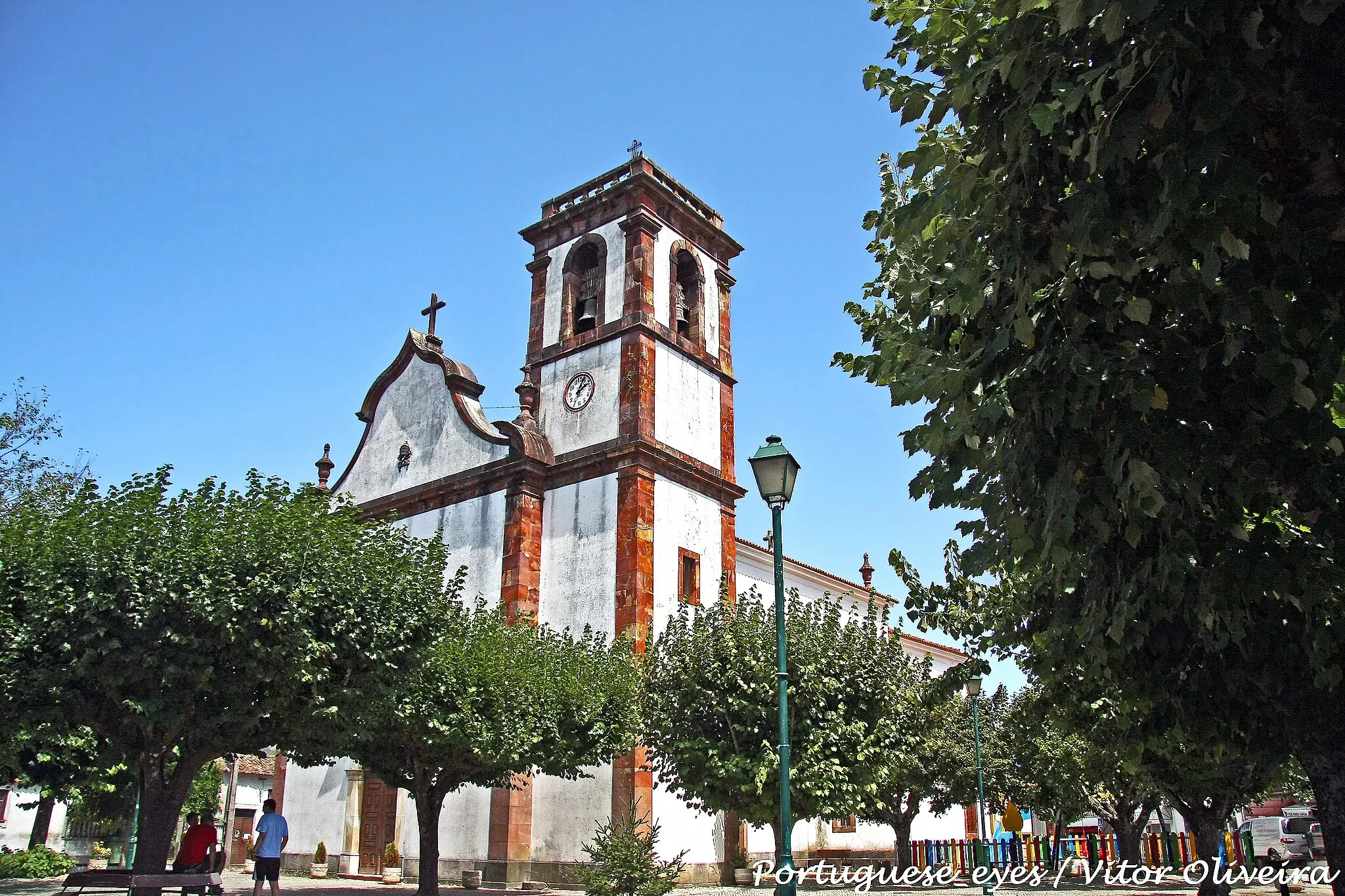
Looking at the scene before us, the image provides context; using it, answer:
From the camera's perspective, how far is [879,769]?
63.8 feet

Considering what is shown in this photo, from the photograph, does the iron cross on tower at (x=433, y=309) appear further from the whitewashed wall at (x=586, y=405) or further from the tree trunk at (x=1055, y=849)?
the tree trunk at (x=1055, y=849)

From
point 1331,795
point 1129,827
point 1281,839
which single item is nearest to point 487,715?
point 1331,795

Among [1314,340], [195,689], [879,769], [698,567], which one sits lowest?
[879,769]

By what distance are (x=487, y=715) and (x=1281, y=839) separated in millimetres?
31339

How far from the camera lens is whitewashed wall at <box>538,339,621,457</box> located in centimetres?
2698

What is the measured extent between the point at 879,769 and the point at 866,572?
71.7 feet

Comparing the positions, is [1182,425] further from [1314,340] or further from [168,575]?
[168,575]

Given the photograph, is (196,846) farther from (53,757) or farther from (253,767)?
(253,767)

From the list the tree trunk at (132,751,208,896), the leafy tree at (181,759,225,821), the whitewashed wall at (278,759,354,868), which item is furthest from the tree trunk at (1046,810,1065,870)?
the leafy tree at (181,759,225,821)

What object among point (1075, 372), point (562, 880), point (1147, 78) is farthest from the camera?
point (562, 880)

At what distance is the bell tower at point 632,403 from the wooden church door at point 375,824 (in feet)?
18.8

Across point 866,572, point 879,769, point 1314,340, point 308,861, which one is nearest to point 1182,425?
point 1314,340

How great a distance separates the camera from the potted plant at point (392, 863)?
86.7ft

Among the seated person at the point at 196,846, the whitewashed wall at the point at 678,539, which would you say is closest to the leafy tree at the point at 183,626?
the seated person at the point at 196,846
